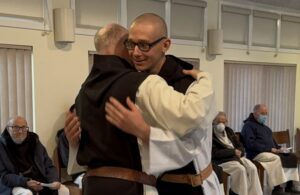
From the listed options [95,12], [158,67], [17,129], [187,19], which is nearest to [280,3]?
[187,19]

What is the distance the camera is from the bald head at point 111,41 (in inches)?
60.8

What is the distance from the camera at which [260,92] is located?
645 cm

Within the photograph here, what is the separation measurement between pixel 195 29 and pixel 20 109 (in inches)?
106

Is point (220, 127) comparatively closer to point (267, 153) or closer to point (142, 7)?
point (267, 153)

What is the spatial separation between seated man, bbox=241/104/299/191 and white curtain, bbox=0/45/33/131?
116 inches

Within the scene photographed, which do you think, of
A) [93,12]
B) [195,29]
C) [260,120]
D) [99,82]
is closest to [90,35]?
[93,12]

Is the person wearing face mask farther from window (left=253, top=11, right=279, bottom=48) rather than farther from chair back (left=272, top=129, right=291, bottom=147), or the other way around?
window (left=253, top=11, right=279, bottom=48)

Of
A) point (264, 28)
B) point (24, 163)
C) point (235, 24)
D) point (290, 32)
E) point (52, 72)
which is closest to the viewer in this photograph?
point (24, 163)

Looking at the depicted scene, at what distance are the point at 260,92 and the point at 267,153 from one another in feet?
4.61

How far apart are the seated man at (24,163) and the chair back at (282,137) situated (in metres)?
3.79

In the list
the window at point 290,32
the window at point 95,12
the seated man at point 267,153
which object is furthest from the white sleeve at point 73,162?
the window at point 290,32

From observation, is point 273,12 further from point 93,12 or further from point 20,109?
point 20,109

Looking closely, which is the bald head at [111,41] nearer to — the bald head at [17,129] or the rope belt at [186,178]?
the rope belt at [186,178]

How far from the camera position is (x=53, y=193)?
3785 millimetres
